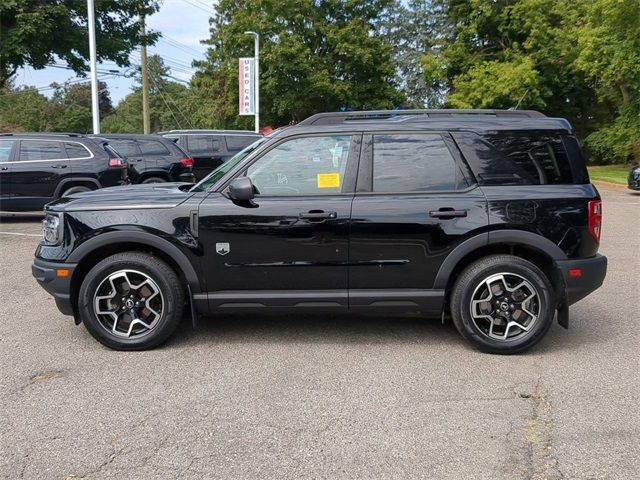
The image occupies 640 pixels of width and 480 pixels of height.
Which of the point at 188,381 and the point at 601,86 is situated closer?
the point at 188,381

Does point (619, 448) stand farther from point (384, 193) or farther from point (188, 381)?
point (188, 381)

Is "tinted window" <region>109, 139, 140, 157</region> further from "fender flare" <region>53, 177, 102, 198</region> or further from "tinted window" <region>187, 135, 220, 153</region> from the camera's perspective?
"tinted window" <region>187, 135, 220, 153</region>

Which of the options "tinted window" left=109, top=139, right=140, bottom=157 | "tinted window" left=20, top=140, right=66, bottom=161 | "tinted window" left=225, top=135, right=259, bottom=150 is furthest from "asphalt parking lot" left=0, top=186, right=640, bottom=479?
"tinted window" left=225, top=135, right=259, bottom=150

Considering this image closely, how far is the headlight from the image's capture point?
15.0 ft

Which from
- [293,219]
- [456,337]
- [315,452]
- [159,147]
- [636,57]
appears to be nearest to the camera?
[315,452]

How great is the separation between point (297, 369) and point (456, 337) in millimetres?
1547

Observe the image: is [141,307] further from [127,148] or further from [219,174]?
[127,148]

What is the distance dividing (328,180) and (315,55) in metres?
31.9

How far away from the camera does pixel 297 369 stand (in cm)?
425

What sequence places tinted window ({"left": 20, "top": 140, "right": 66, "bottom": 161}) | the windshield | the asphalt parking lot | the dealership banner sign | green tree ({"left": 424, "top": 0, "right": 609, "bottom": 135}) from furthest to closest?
green tree ({"left": 424, "top": 0, "right": 609, "bottom": 135})
the dealership banner sign
tinted window ({"left": 20, "top": 140, "right": 66, "bottom": 161})
the windshield
the asphalt parking lot

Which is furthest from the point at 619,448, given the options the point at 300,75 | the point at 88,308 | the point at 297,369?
the point at 300,75

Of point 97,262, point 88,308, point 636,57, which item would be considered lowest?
point 88,308

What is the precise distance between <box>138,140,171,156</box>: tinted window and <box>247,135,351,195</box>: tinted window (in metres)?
9.41

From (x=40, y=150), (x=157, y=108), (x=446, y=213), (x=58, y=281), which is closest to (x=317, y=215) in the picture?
(x=446, y=213)
